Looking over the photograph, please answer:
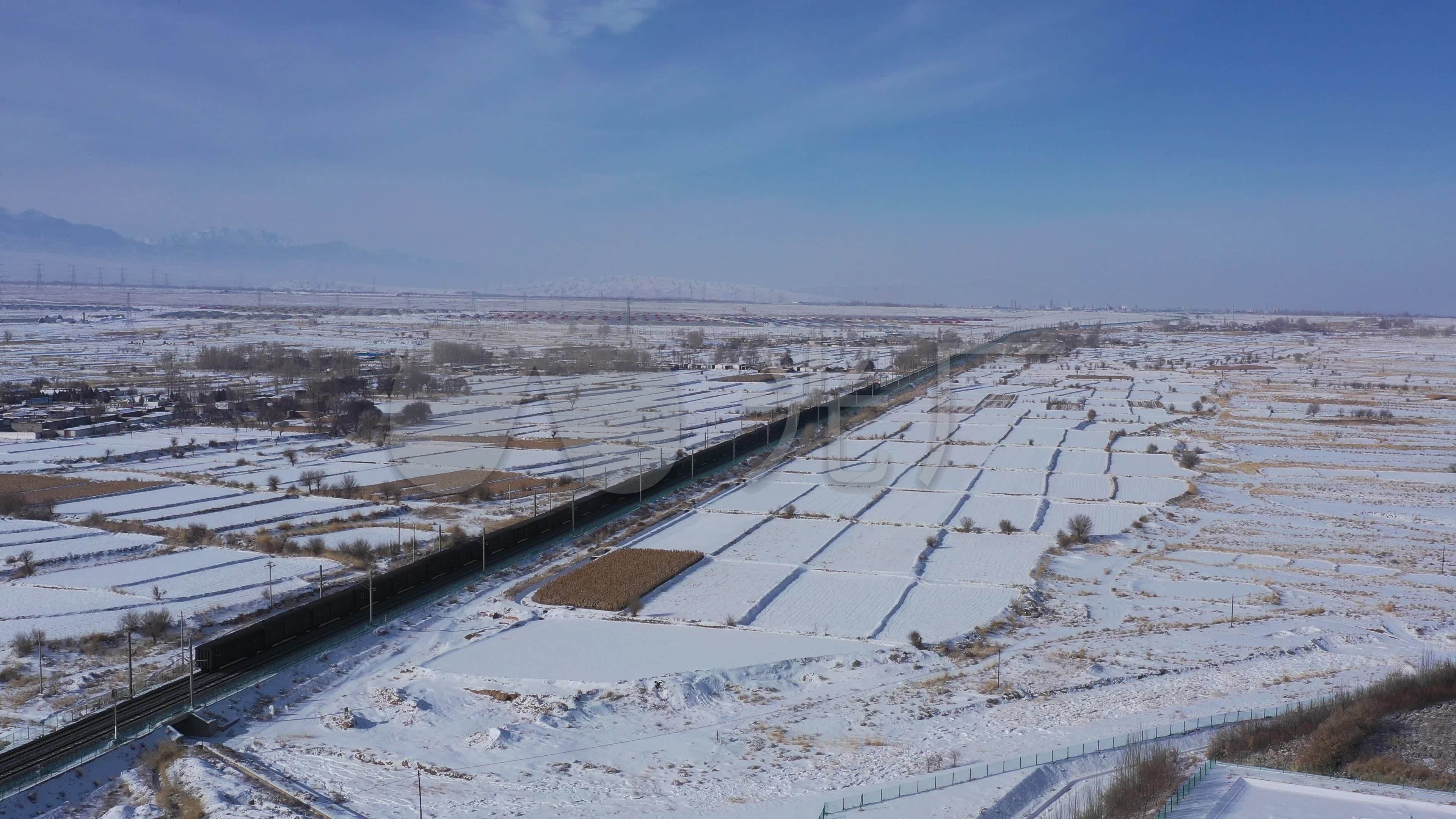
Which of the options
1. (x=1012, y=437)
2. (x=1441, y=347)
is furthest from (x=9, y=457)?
(x=1441, y=347)

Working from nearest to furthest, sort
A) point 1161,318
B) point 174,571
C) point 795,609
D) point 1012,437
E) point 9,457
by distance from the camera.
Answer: point 795,609, point 174,571, point 9,457, point 1012,437, point 1161,318

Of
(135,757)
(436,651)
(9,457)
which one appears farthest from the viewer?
(9,457)

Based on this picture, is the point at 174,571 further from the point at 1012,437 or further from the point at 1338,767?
the point at 1012,437

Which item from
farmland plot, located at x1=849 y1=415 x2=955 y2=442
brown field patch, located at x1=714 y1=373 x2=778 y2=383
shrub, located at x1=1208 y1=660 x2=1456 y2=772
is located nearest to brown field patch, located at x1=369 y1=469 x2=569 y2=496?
farmland plot, located at x1=849 y1=415 x2=955 y2=442

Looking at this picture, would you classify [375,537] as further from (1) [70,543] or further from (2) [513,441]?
(2) [513,441]

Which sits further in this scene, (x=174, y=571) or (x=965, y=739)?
(x=174, y=571)

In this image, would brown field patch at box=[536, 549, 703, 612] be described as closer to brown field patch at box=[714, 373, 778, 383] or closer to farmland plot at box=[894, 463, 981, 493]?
farmland plot at box=[894, 463, 981, 493]
